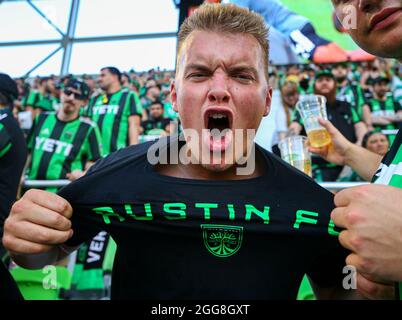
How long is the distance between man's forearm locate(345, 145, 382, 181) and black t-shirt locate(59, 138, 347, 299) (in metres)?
0.89

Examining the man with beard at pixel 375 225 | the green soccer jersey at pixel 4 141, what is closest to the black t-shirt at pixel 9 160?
the green soccer jersey at pixel 4 141

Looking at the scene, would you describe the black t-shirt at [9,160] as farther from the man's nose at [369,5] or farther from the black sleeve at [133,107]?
the man's nose at [369,5]

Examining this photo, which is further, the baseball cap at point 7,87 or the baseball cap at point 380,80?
the baseball cap at point 380,80

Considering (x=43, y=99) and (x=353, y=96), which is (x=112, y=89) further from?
(x=353, y=96)

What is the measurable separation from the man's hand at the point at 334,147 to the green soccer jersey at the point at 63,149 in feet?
7.94

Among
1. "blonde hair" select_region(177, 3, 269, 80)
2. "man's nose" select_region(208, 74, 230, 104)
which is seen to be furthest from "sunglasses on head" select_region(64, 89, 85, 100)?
"man's nose" select_region(208, 74, 230, 104)

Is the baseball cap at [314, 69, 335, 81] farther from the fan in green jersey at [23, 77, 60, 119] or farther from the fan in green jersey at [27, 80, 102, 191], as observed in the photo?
the fan in green jersey at [23, 77, 60, 119]

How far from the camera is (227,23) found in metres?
1.30

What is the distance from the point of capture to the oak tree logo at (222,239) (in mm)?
1071

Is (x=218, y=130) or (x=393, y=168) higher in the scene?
(x=218, y=130)

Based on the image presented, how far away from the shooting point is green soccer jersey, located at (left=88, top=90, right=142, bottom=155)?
4.43 m

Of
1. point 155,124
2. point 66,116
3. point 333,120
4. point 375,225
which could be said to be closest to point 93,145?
point 66,116

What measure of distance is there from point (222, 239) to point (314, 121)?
1.28 meters
